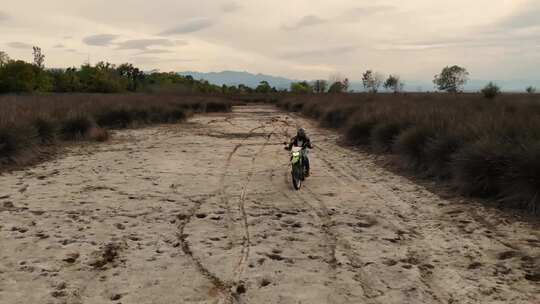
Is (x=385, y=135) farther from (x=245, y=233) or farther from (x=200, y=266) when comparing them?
(x=200, y=266)

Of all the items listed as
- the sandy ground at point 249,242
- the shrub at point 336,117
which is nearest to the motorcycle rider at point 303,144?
the sandy ground at point 249,242

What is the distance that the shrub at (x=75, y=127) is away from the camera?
16234 millimetres

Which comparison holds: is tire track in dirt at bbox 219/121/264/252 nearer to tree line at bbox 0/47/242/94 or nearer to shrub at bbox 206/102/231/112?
shrub at bbox 206/102/231/112

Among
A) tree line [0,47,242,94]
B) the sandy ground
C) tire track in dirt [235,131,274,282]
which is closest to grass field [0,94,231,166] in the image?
the sandy ground

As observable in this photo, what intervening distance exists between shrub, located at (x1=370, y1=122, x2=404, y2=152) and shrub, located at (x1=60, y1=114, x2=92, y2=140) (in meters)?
10.3

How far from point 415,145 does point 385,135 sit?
2.55 metres

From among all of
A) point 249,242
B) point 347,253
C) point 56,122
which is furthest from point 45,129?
point 347,253

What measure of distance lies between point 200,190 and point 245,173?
2157mm

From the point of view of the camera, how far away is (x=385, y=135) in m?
13.6

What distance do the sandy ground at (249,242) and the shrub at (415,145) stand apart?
0.95 m

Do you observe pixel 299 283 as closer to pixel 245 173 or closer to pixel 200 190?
pixel 200 190

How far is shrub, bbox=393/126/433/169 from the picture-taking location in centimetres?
1062

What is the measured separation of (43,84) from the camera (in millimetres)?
62000

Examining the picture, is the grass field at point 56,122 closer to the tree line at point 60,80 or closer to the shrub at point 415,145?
the shrub at point 415,145
